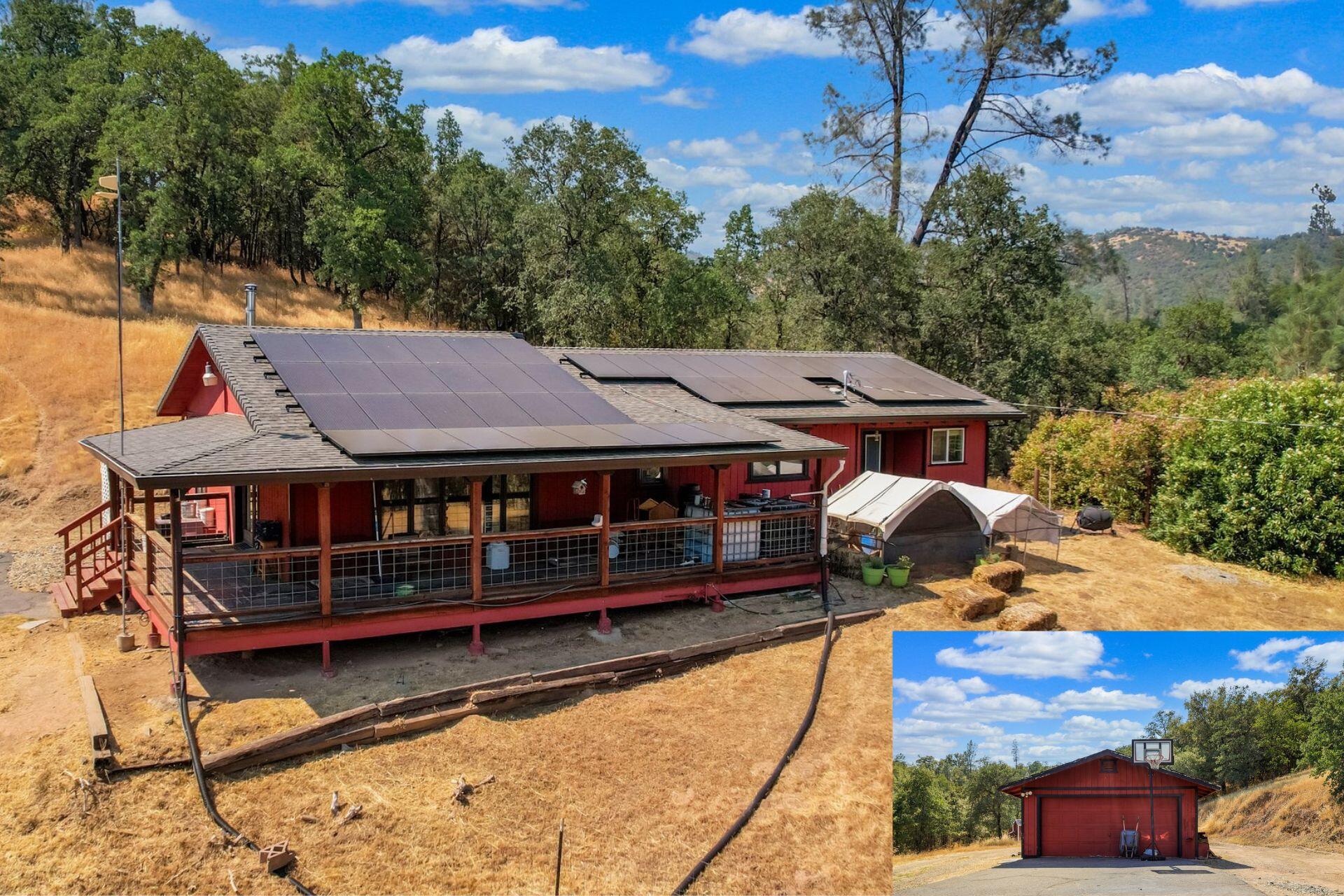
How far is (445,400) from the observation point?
13.6 m

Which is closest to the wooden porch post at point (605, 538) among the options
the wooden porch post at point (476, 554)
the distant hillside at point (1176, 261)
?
the wooden porch post at point (476, 554)

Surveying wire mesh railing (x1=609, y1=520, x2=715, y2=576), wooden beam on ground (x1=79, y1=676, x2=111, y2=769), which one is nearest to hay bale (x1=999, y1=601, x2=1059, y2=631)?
wire mesh railing (x1=609, y1=520, x2=715, y2=576)

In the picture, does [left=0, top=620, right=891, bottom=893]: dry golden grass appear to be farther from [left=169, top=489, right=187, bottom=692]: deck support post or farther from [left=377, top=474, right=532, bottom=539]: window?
[left=377, top=474, right=532, bottom=539]: window

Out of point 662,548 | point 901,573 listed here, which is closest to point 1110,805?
point 662,548

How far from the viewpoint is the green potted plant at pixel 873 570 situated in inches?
624

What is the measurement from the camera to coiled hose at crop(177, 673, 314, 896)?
7.10 m

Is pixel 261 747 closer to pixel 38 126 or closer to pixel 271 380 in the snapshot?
pixel 271 380

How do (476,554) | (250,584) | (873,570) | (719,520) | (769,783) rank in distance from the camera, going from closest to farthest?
1. (769,783)
2. (476,554)
3. (250,584)
4. (719,520)
5. (873,570)

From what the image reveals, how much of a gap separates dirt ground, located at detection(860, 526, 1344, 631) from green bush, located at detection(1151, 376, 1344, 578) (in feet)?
1.92

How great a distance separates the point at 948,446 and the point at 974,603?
25.8ft

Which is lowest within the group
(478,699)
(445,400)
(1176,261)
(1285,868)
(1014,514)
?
(478,699)

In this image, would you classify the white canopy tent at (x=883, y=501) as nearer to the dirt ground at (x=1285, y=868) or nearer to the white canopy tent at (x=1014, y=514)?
the white canopy tent at (x=1014, y=514)

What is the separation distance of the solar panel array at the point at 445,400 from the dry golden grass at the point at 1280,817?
903cm

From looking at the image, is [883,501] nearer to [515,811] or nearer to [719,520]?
[719,520]
